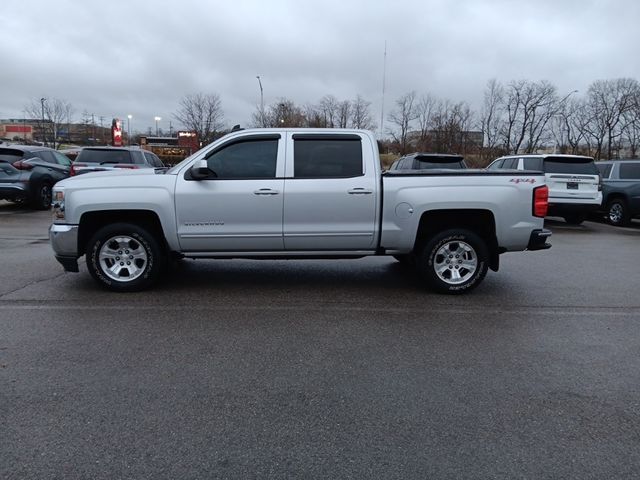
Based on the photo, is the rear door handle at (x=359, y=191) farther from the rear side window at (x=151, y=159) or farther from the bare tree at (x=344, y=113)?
the bare tree at (x=344, y=113)

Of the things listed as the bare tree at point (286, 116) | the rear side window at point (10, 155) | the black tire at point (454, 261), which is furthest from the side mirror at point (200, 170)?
the bare tree at point (286, 116)

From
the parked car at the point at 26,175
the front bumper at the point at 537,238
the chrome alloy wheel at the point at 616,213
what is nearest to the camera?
the front bumper at the point at 537,238

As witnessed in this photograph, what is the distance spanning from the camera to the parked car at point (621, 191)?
44.9ft

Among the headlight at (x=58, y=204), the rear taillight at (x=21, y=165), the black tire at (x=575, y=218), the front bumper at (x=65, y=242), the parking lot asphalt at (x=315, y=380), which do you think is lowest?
the parking lot asphalt at (x=315, y=380)

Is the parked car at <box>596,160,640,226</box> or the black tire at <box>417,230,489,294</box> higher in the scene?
the parked car at <box>596,160,640,226</box>

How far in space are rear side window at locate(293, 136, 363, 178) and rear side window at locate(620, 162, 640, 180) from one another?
11398 millimetres

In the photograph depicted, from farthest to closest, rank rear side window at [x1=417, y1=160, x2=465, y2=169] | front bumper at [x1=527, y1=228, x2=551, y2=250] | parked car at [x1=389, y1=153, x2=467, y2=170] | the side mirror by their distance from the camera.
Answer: rear side window at [x1=417, y1=160, x2=465, y2=169] → parked car at [x1=389, y1=153, x2=467, y2=170] → front bumper at [x1=527, y1=228, x2=551, y2=250] → the side mirror

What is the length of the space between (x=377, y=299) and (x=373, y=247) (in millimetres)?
635

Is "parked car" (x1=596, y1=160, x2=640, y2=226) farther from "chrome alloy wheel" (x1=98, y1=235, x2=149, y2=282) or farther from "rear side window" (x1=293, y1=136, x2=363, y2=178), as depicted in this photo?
"chrome alloy wheel" (x1=98, y1=235, x2=149, y2=282)

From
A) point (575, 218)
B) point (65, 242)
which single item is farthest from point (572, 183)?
point (65, 242)

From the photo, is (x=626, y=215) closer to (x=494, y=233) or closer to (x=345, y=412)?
(x=494, y=233)

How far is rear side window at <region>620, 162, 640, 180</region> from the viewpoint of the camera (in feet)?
45.7

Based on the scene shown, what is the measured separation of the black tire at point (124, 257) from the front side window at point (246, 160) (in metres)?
1.17

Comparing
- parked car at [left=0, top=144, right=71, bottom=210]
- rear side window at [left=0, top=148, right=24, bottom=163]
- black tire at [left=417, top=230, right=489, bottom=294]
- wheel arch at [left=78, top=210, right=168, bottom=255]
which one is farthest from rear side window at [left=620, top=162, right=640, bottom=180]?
rear side window at [left=0, top=148, right=24, bottom=163]
